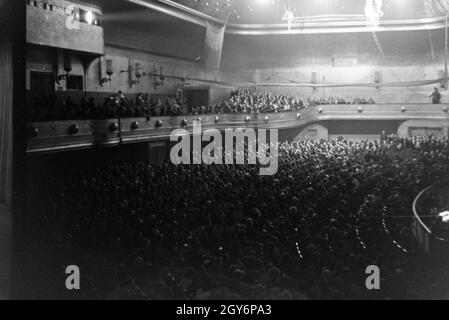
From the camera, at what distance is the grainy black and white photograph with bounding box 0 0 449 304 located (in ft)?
22.0

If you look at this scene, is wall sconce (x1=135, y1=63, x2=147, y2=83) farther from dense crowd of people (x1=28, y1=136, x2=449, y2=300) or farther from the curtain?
the curtain

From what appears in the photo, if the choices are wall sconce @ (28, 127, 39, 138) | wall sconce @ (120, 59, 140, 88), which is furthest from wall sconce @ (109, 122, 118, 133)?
wall sconce @ (120, 59, 140, 88)

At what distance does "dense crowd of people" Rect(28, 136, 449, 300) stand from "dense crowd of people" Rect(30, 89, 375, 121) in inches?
67.2

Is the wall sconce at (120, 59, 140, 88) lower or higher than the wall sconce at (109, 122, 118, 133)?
higher

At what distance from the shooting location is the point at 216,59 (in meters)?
26.4

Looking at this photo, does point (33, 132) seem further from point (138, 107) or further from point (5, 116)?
point (138, 107)

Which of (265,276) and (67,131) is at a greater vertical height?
(67,131)

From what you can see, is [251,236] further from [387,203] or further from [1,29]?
[1,29]

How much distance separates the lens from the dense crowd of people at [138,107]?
12.5 metres

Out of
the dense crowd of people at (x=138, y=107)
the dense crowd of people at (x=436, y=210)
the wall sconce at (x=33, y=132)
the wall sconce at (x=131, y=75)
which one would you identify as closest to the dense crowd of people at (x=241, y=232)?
the dense crowd of people at (x=436, y=210)

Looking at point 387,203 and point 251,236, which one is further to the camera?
point 387,203
